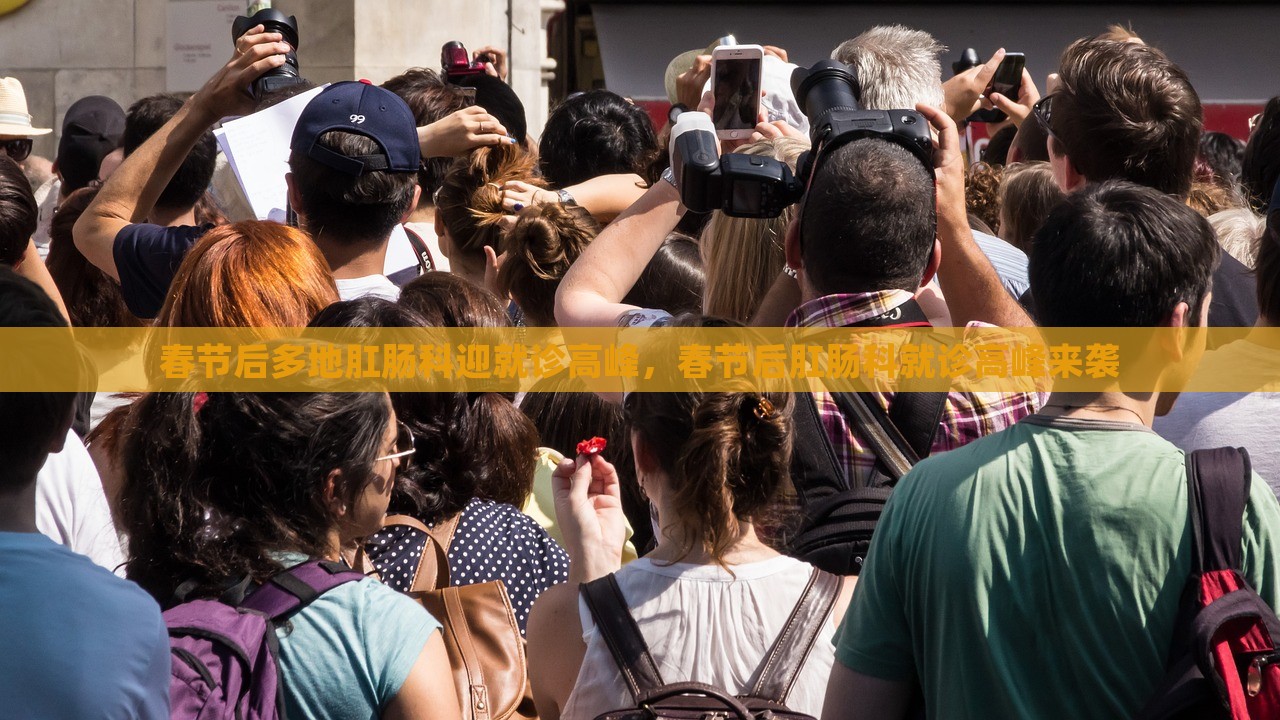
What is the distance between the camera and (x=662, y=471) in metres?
2.06

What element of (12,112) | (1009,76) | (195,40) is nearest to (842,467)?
(1009,76)

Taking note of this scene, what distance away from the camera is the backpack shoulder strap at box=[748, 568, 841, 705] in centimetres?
192

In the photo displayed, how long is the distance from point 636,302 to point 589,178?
127cm

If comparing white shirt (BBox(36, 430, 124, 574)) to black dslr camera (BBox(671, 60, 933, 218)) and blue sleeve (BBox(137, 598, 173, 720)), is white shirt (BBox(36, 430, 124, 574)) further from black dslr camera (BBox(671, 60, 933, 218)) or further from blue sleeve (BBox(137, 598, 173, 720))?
black dslr camera (BBox(671, 60, 933, 218))

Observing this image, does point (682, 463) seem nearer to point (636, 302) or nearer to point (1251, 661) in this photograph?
point (1251, 661)

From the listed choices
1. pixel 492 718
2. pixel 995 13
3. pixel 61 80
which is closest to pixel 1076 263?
pixel 492 718

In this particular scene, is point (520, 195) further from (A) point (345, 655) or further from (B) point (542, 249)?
(A) point (345, 655)

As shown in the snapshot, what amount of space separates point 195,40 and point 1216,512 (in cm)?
754

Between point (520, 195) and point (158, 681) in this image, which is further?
point (520, 195)

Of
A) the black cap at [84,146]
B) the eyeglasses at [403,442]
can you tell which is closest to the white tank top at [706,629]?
the eyeglasses at [403,442]

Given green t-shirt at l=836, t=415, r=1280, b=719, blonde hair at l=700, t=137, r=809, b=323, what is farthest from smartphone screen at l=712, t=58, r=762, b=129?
green t-shirt at l=836, t=415, r=1280, b=719

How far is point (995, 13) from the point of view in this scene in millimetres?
11648

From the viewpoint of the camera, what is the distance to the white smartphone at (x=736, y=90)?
3.02 m

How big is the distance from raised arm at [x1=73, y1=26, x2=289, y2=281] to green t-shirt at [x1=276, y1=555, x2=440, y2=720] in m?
1.57
